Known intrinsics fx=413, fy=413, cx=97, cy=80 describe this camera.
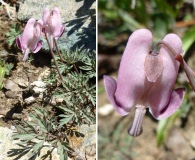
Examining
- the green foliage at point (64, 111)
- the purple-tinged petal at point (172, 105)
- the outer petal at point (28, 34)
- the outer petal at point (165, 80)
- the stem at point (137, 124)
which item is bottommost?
the stem at point (137, 124)

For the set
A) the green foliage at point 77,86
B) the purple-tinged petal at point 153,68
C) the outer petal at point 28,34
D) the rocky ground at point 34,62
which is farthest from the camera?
the rocky ground at point 34,62

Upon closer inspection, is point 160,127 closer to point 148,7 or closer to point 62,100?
point 62,100

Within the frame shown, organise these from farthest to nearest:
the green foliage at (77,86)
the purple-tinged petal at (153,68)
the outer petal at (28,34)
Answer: the green foliage at (77,86)
the outer petal at (28,34)
the purple-tinged petal at (153,68)

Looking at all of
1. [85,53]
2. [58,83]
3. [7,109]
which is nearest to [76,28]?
[85,53]

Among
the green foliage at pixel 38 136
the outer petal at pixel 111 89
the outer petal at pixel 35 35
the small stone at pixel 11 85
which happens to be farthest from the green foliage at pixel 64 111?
the outer petal at pixel 111 89

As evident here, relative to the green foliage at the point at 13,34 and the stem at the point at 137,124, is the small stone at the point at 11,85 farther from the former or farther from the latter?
the stem at the point at 137,124

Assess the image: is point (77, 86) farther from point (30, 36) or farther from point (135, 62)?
point (135, 62)

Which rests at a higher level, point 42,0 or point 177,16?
point 177,16
